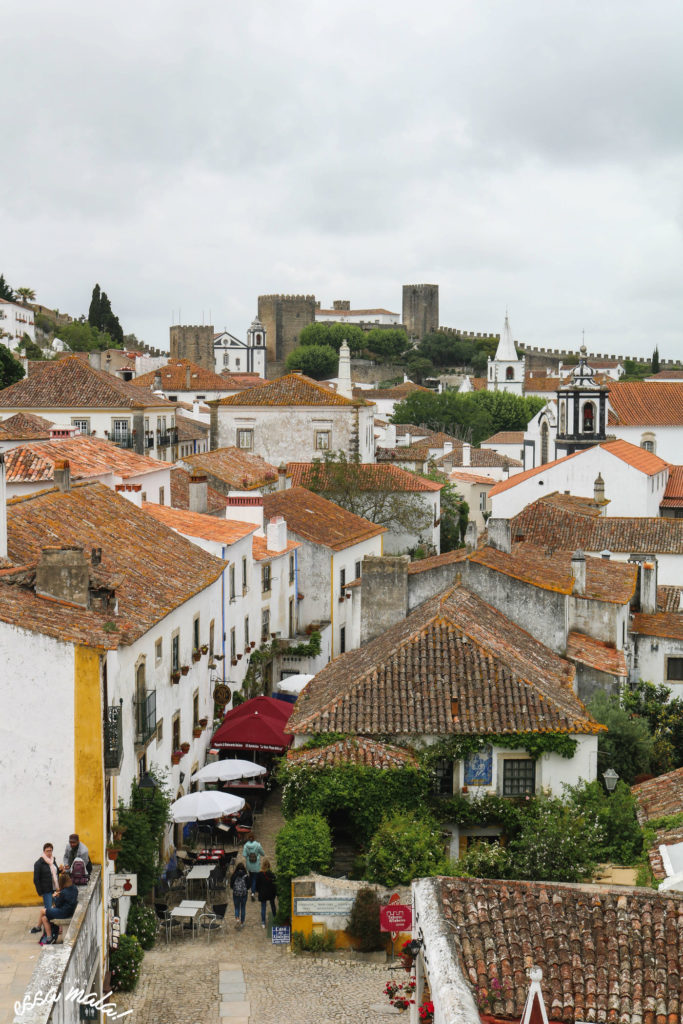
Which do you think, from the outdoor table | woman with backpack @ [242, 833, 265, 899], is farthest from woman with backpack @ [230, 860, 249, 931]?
the outdoor table

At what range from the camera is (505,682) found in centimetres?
2227

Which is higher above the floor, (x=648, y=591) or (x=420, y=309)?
(x=420, y=309)

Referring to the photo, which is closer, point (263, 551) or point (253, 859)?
point (253, 859)

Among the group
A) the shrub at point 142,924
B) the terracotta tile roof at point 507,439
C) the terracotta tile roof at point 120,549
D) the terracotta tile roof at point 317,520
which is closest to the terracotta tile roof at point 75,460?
the terracotta tile roof at point 120,549

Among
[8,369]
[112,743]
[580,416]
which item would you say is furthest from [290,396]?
[112,743]

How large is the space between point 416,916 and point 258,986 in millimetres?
5223

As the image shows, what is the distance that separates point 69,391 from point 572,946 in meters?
49.7

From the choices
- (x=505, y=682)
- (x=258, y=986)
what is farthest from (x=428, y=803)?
(x=258, y=986)

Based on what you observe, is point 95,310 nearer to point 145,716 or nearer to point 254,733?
point 254,733

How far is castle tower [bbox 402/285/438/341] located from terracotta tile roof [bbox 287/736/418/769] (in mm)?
171176

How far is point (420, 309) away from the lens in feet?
628

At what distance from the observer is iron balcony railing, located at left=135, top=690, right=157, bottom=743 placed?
20219 millimetres

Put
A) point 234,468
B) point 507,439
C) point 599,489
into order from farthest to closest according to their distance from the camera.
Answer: point 507,439 → point 599,489 → point 234,468

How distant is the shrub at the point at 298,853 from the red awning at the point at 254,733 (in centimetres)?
678
